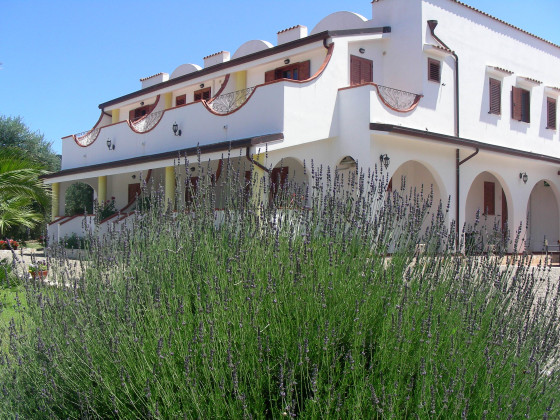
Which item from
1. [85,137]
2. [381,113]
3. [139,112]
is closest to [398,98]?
[381,113]

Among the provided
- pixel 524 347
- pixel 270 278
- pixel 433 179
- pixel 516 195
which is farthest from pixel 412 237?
pixel 516 195

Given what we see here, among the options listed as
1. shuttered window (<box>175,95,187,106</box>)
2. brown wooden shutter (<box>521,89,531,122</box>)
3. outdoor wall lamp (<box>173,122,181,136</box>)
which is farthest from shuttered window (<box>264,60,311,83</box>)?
brown wooden shutter (<box>521,89,531,122</box>)

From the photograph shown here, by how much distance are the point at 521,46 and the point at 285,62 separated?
9.25m

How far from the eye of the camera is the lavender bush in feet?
10.0

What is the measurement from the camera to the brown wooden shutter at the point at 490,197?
21.0 meters

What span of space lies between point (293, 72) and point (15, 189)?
8984mm

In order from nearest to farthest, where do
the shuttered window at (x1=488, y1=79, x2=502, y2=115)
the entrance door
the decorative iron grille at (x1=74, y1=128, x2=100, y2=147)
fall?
the shuttered window at (x1=488, y1=79, x2=502, y2=115), the decorative iron grille at (x1=74, y1=128, x2=100, y2=147), the entrance door

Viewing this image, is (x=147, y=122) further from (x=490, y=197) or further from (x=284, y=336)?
(x=284, y=336)

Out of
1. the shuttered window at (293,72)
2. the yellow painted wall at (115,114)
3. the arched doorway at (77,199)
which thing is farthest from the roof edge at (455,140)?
the yellow painted wall at (115,114)

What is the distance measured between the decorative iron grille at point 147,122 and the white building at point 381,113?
0.21 ft

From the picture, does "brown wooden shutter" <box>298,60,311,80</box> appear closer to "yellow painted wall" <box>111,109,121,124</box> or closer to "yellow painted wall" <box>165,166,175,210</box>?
"yellow painted wall" <box>165,166,175,210</box>

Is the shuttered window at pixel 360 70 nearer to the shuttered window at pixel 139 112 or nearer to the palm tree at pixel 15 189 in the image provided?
the palm tree at pixel 15 189

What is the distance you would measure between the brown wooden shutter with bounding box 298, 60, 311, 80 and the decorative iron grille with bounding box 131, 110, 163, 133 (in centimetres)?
455

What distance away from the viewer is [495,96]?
741 inches
